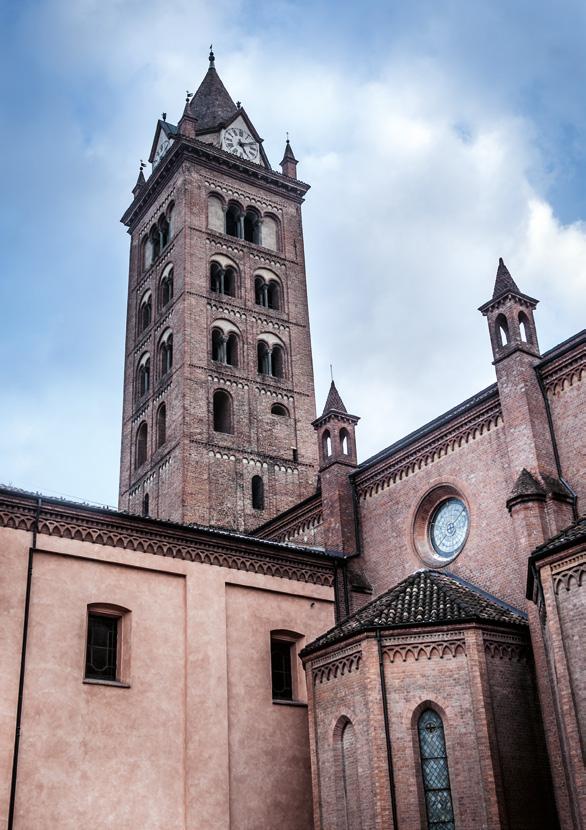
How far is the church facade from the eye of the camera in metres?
17.5

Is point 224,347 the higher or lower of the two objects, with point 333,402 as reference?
higher

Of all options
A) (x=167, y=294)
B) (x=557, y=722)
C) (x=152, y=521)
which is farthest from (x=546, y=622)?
(x=167, y=294)

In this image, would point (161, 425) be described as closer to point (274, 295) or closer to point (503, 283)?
point (274, 295)

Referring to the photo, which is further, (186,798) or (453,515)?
(453,515)

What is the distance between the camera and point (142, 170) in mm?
45875

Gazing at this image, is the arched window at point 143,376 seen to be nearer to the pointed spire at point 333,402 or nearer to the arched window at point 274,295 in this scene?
the arched window at point 274,295

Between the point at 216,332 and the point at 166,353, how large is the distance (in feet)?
8.04

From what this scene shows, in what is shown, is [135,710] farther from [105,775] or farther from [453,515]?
[453,515]

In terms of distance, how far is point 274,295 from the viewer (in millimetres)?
40469

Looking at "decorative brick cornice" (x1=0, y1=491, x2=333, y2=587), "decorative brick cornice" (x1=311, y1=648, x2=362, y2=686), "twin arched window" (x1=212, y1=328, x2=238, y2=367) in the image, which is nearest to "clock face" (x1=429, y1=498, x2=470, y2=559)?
"decorative brick cornice" (x1=0, y1=491, x2=333, y2=587)

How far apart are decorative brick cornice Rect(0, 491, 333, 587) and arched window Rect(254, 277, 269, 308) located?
17.4m

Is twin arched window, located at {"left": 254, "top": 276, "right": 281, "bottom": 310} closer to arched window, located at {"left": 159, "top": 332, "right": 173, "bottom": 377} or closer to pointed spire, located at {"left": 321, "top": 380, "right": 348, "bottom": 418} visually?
arched window, located at {"left": 159, "top": 332, "right": 173, "bottom": 377}

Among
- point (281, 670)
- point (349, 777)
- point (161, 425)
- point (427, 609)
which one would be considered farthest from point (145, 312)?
point (349, 777)

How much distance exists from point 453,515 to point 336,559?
12.1 feet
